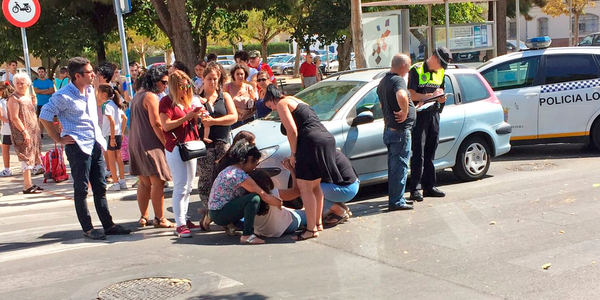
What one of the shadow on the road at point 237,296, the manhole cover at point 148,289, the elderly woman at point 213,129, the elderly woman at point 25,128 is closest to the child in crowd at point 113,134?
the elderly woman at point 25,128

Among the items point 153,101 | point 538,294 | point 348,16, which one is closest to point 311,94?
point 153,101

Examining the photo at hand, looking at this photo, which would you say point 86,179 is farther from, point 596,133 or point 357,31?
point 596,133

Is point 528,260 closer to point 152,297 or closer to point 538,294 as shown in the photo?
point 538,294

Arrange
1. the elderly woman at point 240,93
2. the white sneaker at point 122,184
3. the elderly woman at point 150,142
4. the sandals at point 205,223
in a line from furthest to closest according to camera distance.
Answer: the white sneaker at point 122,184
the elderly woman at point 240,93
the sandals at point 205,223
the elderly woman at point 150,142

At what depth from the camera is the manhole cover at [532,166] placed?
10.2 metres

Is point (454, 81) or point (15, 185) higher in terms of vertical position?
point (454, 81)

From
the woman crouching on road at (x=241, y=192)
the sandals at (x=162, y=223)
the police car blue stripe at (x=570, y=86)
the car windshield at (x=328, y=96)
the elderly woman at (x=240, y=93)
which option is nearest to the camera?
the woman crouching on road at (x=241, y=192)

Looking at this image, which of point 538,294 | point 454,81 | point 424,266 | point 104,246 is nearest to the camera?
point 538,294

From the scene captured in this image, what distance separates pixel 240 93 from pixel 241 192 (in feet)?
10.2

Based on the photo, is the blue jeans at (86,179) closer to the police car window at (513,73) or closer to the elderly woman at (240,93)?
the elderly woman at (240,93)

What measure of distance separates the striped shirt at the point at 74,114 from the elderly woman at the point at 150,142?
0.55 meters

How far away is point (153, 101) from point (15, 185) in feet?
16.9

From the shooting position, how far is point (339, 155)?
7410 mm

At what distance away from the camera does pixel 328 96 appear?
29.3 feet
